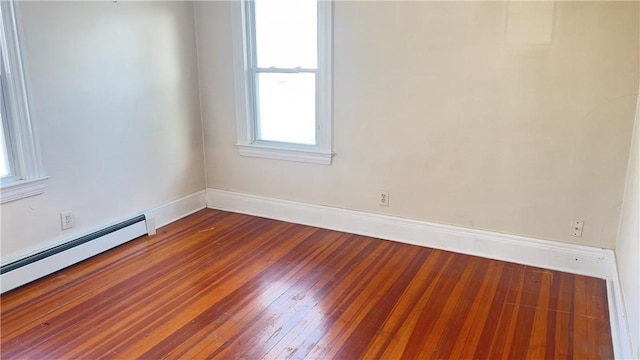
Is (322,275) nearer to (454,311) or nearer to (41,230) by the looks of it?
(454,311)

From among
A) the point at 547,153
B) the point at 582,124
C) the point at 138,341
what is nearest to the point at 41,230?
the point at 138,341

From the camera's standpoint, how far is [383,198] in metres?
3.50

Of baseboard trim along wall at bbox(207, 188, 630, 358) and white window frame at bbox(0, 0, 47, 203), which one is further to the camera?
baseboard trim along wall at bbox(207, 188, 630, 358)

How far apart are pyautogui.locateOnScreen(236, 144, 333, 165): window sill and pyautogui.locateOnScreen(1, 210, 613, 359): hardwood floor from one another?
703 millimetres

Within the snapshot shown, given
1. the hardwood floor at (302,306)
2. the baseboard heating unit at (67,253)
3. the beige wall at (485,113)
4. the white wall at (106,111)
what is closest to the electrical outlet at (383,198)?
the beige wall at (485,113)

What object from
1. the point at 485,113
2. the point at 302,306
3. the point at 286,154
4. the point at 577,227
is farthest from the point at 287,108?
the point at 577,227

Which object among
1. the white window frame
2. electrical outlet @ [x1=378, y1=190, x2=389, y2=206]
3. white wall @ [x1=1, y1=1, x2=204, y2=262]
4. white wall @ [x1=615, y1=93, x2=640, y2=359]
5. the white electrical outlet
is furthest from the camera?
electrical outlet @ [x1=378, y1=190, x2=389, y2=206]

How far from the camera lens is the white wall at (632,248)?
1877 mm

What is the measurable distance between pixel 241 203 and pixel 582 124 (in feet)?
9.06

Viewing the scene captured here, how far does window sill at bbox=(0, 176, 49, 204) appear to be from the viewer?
8.65 feet

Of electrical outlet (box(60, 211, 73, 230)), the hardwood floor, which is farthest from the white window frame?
the hardwood floor

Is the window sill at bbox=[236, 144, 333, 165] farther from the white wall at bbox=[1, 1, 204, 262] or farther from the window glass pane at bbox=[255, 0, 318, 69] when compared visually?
the window glass pane at bbox=[255, 0, 318, 69]

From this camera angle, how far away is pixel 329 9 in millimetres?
3328

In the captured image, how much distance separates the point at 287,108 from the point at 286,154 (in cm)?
39
